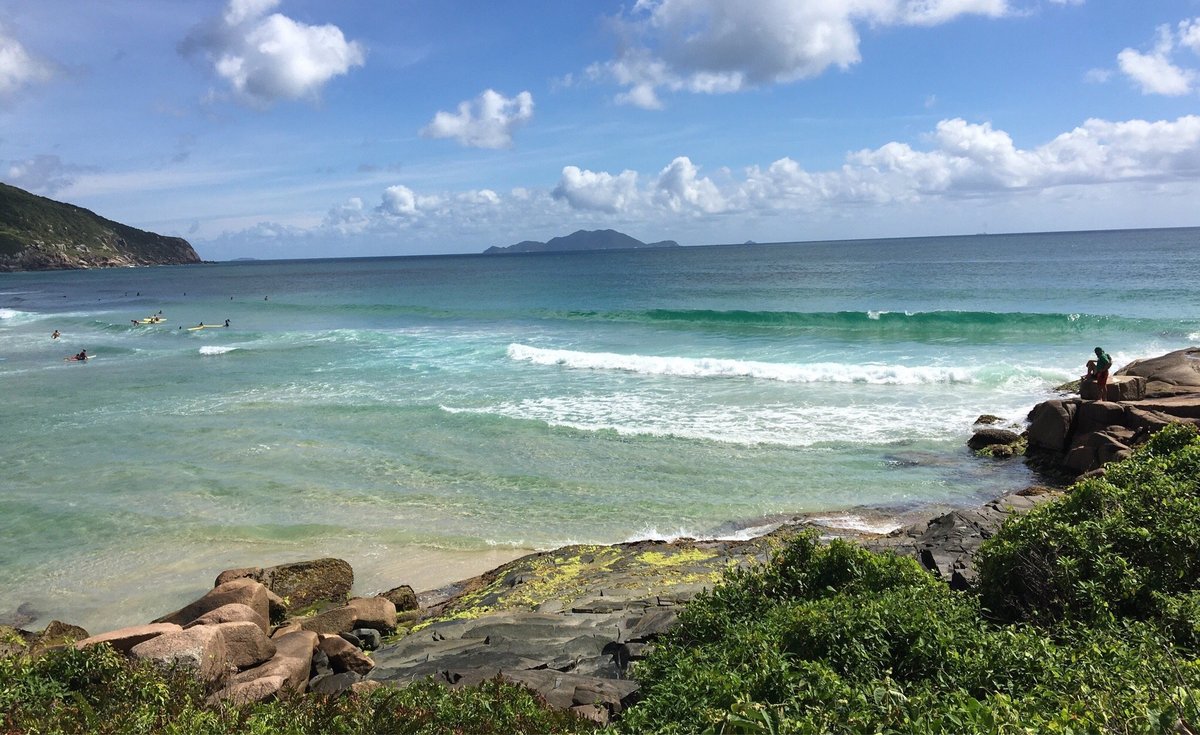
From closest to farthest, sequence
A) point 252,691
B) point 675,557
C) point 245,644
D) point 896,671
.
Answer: point 896,671 < point 252,691 < point 245,644 < point 675,557

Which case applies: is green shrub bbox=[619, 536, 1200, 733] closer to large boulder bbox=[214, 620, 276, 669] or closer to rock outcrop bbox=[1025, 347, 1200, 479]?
large boulder bbox=[214, 620, 276, 669]

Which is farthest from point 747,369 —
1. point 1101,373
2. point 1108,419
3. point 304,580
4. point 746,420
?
point 304,580

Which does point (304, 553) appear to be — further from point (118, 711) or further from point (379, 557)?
point (118, 711)

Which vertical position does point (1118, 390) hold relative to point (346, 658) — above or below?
above

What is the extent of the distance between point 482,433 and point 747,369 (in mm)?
11821

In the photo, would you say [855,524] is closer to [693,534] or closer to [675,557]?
[693,534]

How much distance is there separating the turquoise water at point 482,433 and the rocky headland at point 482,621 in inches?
42.6

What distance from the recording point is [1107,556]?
642cm

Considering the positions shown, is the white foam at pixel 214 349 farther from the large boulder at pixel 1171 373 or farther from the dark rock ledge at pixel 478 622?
the large boulder at pixel 1171 373

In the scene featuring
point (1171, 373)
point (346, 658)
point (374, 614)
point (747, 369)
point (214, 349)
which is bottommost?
point (374, 614)

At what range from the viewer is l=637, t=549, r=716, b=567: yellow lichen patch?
11.4m

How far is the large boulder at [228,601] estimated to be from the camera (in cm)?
951

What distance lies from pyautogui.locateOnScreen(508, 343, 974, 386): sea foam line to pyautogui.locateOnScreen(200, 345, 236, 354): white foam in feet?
49.2

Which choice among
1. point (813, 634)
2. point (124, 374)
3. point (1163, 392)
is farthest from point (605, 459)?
point (124, 374)
